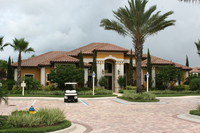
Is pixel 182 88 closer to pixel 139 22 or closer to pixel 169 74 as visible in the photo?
pixel 169 74

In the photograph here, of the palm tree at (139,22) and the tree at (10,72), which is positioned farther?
the tree at (10,72)

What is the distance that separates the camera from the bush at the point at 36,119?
8.12 m

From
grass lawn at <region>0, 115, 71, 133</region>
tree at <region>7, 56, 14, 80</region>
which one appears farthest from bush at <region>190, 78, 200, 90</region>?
grass lawn at <region>0, 115, 71, 133</region>

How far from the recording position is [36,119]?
8227mm

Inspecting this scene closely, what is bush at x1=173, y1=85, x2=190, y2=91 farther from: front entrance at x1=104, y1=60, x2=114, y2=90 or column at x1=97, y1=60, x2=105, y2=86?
column at x1=97, y1=60, x2=105, y2=86

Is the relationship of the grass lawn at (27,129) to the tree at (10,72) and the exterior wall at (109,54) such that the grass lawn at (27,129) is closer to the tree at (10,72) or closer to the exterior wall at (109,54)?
the exterior wall at (109,54)

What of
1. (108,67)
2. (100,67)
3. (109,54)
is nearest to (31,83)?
(100,67)

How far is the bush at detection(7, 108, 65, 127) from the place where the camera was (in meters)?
8.12

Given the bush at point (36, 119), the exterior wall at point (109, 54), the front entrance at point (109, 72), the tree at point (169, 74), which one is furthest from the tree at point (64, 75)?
the bush at point (36, 119)

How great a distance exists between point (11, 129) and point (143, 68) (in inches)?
1225

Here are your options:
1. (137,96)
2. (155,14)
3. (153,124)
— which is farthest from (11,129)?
(155,14)

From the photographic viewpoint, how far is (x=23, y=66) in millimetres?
34781

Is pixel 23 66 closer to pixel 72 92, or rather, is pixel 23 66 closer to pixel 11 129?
pixel 72 92

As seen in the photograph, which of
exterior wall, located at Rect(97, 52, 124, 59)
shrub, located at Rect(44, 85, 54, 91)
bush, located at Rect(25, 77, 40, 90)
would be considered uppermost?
exterior wall, located at Rect(97, 52, 124, 59)
